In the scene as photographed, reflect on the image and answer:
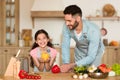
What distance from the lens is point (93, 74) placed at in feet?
8.27

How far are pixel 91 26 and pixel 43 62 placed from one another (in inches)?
27.4

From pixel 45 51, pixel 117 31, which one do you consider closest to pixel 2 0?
pixel 117 31

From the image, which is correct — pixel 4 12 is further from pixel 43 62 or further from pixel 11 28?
pixel 43 62

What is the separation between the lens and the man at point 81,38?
293 cm

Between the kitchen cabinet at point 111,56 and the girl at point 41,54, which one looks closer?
the girl at point 41,54

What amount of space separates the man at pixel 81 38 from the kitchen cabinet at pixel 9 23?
334 centimetres

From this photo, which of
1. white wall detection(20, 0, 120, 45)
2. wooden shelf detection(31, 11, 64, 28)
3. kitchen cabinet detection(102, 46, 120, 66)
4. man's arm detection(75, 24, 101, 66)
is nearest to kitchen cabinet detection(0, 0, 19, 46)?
white wall detection(20, 0, 120, 45)

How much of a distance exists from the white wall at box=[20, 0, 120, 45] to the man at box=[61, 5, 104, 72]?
10.3ft

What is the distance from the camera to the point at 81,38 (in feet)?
10.3

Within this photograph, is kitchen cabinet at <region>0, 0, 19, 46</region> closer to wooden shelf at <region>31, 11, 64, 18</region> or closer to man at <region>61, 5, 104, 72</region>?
wooden shelf at <region>31, 11, 64, 18</region>

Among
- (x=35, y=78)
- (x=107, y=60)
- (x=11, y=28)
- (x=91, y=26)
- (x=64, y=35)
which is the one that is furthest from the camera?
(x=11, y=28)

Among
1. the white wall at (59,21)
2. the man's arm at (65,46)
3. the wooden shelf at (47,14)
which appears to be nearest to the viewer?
the man's arm at (65,46)

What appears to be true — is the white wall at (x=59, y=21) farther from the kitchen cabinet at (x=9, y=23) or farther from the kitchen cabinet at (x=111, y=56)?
the kitchen cabinet at (x=111, y=56)

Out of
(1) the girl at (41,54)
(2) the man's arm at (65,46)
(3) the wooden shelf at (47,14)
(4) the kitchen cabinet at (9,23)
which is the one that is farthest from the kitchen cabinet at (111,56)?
(2) the man's arm at (65,46)
